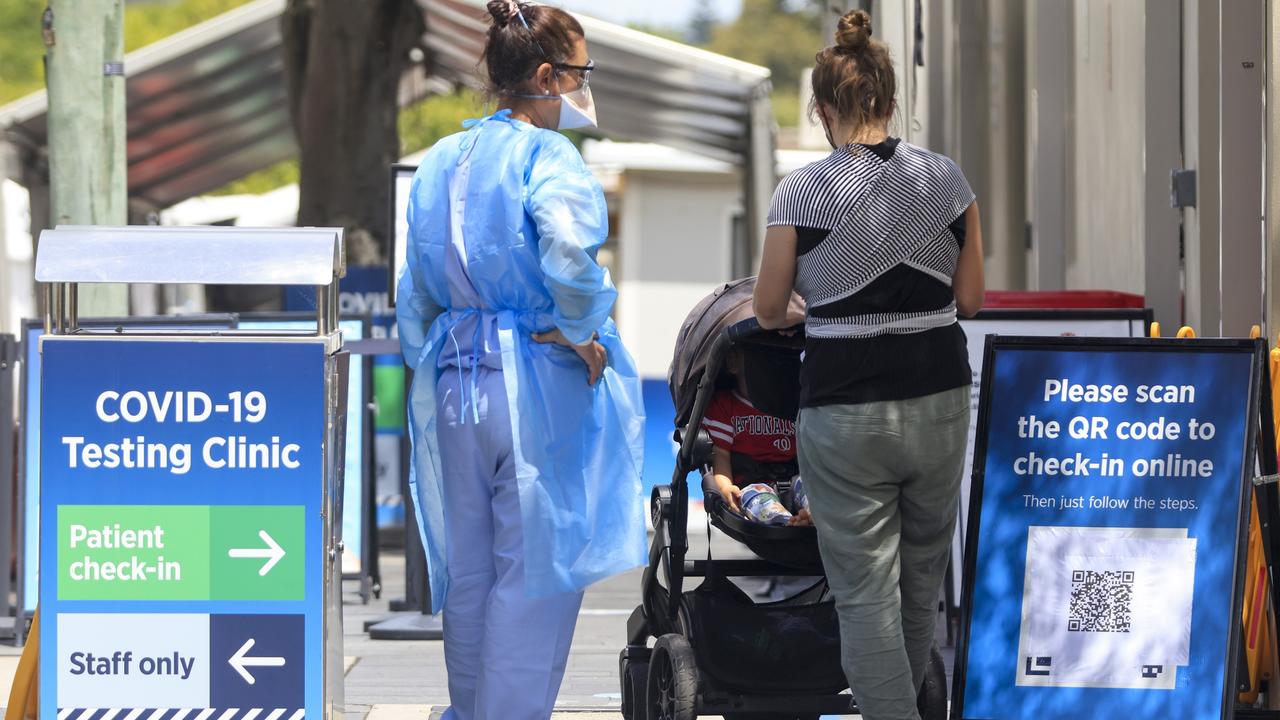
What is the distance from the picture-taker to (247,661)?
14.8 ft

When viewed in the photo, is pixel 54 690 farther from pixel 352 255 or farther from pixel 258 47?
pixel 258 47

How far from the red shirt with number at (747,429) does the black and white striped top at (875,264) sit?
0.71 meters

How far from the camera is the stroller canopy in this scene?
514cm

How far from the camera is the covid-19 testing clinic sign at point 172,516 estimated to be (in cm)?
448

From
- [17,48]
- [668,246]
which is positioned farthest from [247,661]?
[17,48]

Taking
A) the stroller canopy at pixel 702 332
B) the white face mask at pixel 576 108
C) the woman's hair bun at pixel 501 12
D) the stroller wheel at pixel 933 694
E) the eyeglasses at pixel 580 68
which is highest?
the woman's hair bun at pixel 501 12

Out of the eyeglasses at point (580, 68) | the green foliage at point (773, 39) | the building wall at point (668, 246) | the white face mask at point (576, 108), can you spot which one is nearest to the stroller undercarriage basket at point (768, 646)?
the white face mask at point (576, 108)

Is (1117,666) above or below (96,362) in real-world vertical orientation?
below

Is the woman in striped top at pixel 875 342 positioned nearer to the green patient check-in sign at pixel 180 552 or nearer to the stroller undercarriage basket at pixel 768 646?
the stroller undercarriage basket at pixel 768 646

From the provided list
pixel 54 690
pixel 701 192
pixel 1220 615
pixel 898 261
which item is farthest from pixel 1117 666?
pixel 701 192

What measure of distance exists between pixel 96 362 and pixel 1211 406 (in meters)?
2.87

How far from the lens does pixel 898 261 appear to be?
4.48m

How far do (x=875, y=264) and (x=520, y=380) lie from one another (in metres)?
0.92

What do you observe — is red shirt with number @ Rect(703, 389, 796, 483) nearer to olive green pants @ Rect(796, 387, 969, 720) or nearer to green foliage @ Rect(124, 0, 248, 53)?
olive green pants @ Rect(796, 387, 969, 720)
